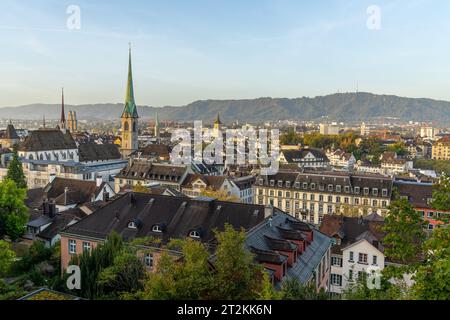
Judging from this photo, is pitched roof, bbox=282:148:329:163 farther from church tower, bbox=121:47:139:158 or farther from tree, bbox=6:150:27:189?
tree, bbox=6:150:27:189

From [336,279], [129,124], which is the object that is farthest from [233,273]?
[129,124]

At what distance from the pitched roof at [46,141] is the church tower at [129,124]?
20126 millimetres

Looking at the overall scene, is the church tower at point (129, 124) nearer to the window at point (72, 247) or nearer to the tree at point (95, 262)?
the window at point (72, 247)

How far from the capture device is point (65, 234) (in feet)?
104

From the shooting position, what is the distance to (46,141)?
96.9 metres

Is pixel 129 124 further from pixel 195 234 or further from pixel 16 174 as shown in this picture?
pixel 195 234

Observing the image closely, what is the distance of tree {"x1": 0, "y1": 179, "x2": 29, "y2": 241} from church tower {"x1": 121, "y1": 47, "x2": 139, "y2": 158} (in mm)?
79561

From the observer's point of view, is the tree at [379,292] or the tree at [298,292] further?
the tree at [379,292]

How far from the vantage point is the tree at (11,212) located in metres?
39.2

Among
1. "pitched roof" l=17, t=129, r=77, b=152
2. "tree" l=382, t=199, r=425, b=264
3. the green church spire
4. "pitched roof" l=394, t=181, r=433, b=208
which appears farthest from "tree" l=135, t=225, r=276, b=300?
the green church spire

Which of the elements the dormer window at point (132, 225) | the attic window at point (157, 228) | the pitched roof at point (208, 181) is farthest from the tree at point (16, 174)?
the attic window at point (157, 228)

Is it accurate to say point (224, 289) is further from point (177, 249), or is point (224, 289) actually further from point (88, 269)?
point (177, 249)

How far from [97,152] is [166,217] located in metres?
78.3
